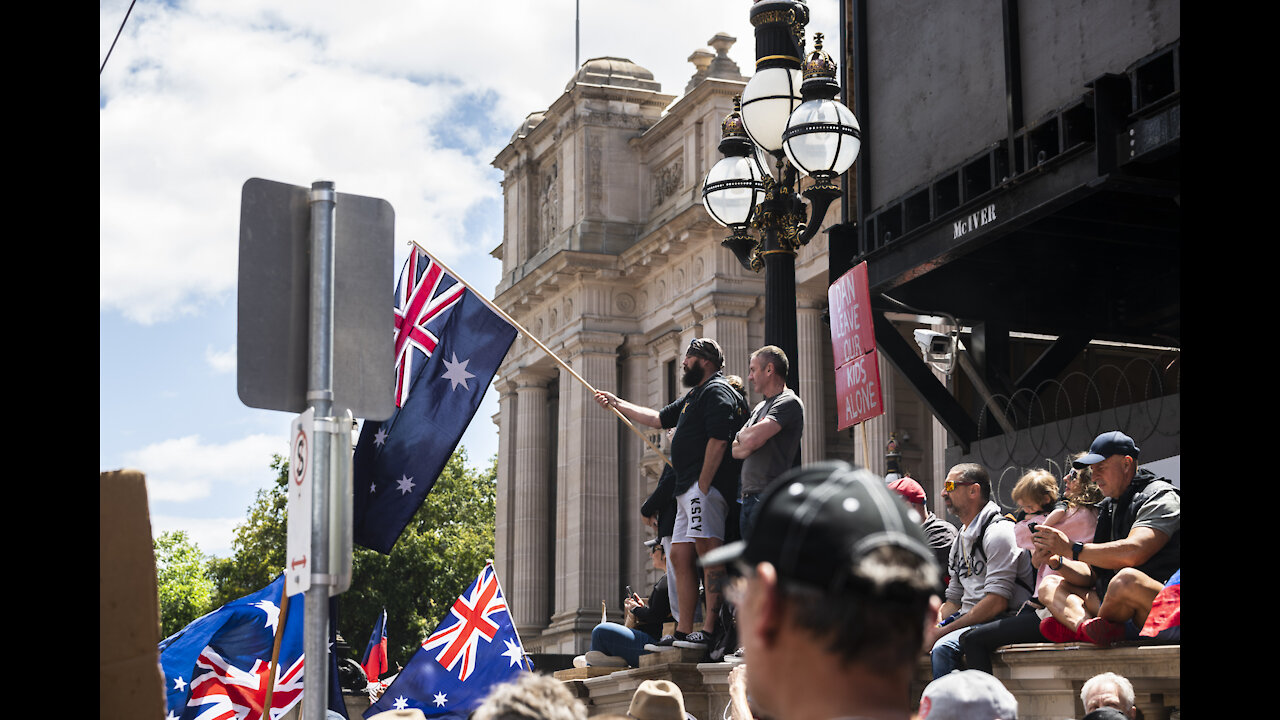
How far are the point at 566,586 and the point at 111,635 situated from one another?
44.8 m

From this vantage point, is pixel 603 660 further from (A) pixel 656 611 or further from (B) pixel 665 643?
(B) pixel 665 643

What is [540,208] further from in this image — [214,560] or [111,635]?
[111,635]

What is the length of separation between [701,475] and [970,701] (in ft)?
18.0

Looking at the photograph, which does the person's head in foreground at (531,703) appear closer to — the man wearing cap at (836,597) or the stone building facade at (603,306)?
the man wearing cap at (836,597)

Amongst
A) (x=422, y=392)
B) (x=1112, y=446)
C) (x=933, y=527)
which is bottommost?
(x=933, y=527)

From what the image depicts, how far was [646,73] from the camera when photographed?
163 ft

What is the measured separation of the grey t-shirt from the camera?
8922 mm

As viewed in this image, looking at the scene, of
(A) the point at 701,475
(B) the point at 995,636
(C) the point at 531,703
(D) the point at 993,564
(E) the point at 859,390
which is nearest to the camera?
(C) the point at 531,703

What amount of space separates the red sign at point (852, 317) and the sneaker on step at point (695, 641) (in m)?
1.84

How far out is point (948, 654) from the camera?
7.99m

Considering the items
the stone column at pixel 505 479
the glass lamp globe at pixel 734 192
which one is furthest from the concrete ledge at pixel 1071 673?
the stone column at pixel 505 479

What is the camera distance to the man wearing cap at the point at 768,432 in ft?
28.8

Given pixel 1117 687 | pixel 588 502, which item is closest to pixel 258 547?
pixel 588 502
